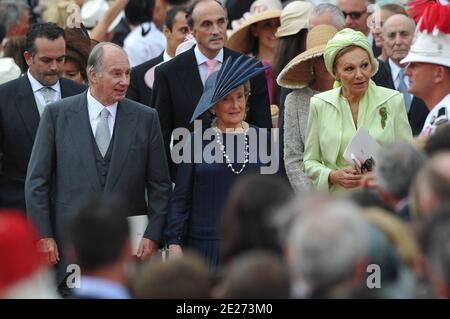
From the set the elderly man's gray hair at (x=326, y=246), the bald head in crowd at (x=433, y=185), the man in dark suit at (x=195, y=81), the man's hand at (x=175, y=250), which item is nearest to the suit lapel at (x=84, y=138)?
the man's hand at (x=175, y=250)

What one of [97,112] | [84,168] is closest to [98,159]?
[84,168]

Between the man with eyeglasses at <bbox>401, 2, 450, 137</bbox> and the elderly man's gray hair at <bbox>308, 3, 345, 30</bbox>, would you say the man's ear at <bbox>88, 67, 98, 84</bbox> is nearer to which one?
Answer: the man with eyeglasses at <bbox>401, 2, 450, 137</bbox>

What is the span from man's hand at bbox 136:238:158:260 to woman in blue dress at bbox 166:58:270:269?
0.39 feet

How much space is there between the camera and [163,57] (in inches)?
447

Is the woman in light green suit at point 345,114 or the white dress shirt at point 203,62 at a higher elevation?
the white dress shirt at point 203,62

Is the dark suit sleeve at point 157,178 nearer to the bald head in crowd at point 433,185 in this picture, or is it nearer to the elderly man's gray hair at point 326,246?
the bald head in crowd at point 433,185

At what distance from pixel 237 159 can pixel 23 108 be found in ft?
5.80

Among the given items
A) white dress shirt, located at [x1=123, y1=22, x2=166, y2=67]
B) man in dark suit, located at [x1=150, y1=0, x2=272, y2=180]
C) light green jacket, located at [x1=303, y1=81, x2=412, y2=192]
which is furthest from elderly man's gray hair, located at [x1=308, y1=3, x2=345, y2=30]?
white dress shirt, located at [x1=123, y1=22, x2=166, y2=67]

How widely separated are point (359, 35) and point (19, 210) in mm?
2706

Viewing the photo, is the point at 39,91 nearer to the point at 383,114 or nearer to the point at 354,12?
the point at 383,114

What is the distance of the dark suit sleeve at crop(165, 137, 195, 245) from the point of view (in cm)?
879

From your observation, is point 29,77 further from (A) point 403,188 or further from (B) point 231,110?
(A) point 403,188

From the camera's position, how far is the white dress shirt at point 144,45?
13.0m

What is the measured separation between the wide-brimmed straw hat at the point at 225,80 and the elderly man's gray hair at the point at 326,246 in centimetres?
369
